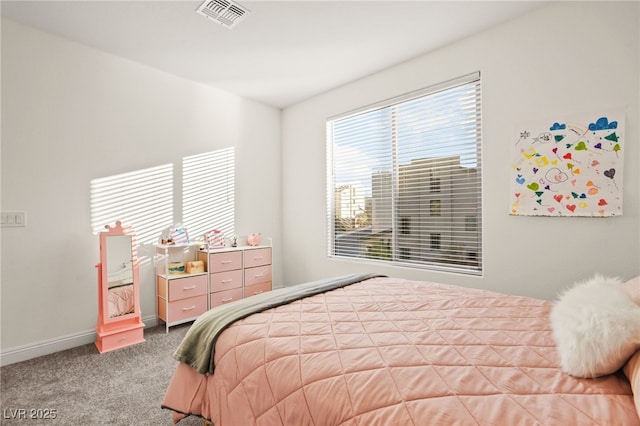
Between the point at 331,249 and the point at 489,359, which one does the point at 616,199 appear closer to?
the point at 489,359

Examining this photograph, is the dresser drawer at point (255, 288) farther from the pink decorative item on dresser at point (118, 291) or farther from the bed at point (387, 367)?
the bed at point (387, 367)

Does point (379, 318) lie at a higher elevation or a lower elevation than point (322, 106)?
lower

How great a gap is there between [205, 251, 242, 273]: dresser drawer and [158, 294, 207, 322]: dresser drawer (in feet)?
0.99

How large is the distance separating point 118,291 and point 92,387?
0.87 m

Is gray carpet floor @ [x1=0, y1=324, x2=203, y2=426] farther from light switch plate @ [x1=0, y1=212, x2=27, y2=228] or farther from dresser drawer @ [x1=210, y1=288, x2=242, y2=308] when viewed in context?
light switch plate @ [x1=0, y1=212, x2=27, y2=228]

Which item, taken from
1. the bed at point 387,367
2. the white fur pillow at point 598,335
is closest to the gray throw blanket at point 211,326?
the bed at point 387,367

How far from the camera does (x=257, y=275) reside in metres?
3.72

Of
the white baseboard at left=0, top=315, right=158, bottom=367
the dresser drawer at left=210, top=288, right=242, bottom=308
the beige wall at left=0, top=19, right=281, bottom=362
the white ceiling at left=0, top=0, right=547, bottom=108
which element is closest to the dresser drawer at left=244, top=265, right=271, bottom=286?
the dresser drawer at left=210, top=288, right=242, bottom=308

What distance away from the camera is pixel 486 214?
2646 millimetres

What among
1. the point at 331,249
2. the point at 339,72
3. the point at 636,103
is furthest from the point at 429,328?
the point at 339,72

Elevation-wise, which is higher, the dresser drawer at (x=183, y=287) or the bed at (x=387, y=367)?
the bed at (x=387, y=367)

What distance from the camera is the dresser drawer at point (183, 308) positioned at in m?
3.02

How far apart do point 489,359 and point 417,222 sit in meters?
2.08

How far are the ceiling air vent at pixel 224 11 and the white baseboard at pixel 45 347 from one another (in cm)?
284
